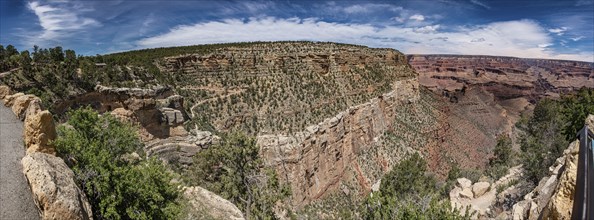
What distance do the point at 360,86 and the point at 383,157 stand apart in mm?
12547

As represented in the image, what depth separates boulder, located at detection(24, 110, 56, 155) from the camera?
11.4 m

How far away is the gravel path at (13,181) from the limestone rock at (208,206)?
844 cm

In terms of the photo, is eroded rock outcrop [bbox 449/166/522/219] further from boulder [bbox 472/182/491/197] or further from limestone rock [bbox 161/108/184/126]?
limestone rock [bbox 161/108/184/126]

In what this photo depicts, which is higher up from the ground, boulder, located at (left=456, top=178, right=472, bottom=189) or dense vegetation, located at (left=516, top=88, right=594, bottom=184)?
dense vegetation, located at (left=516, top=88, right=594, bottom=184)

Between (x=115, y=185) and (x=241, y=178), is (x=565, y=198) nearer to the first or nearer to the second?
(x=115, y=185)

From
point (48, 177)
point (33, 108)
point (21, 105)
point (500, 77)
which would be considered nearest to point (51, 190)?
point (48, 177)

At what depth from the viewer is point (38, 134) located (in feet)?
37.7

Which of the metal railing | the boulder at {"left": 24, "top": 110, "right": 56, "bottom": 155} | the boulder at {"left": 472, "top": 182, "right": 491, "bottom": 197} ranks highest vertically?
the metal railing

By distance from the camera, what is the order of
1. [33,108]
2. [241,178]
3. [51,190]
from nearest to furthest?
[51,190] → [33,108] → [241,178]

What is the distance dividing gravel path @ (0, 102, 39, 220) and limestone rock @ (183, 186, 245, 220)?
27.7 feet

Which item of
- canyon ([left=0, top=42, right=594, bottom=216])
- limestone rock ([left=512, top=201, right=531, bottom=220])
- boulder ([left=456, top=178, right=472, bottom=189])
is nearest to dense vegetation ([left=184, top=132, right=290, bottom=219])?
canyon ([left=0, top=42, right=594, bottom=216])

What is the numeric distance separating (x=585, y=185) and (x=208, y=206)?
18.2 metres

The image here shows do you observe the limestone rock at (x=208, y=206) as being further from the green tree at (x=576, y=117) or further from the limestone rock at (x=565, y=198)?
the green tree at (x=576, y=117)

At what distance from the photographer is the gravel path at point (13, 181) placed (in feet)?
30.9
